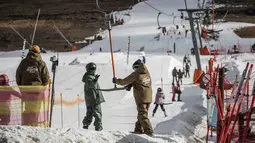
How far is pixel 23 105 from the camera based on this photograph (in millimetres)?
8820

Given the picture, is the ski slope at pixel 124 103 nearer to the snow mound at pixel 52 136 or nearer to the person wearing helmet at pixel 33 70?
the snow mound at pixel 52 136

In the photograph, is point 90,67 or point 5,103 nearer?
point 5,103

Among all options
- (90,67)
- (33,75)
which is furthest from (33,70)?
(90,67)

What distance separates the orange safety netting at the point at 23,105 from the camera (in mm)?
8531

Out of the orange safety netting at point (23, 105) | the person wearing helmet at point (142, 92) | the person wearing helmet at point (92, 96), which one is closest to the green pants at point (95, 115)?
the person wearing helmet at point (92, 96)

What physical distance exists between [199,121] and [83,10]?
58.6 meters

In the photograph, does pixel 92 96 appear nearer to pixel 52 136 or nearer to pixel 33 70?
pixel 33 70

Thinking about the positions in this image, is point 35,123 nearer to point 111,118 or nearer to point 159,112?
point 111,118

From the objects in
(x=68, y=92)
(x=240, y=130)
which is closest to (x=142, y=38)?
(x=68, y=92)

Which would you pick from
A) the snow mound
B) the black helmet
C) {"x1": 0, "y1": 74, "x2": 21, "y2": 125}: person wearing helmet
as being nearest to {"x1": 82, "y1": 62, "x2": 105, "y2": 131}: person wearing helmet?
the black helmet

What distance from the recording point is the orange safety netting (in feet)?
28.0

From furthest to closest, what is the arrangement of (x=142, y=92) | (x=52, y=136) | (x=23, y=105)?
1. (x=142, y=92)
2. (x=23, y=105)
3. (x=52, y=136)

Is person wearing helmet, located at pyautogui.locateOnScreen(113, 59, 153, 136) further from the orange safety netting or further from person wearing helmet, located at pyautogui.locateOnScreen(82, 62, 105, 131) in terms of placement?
the orange safety netting

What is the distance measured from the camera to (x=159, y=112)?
1480cm
